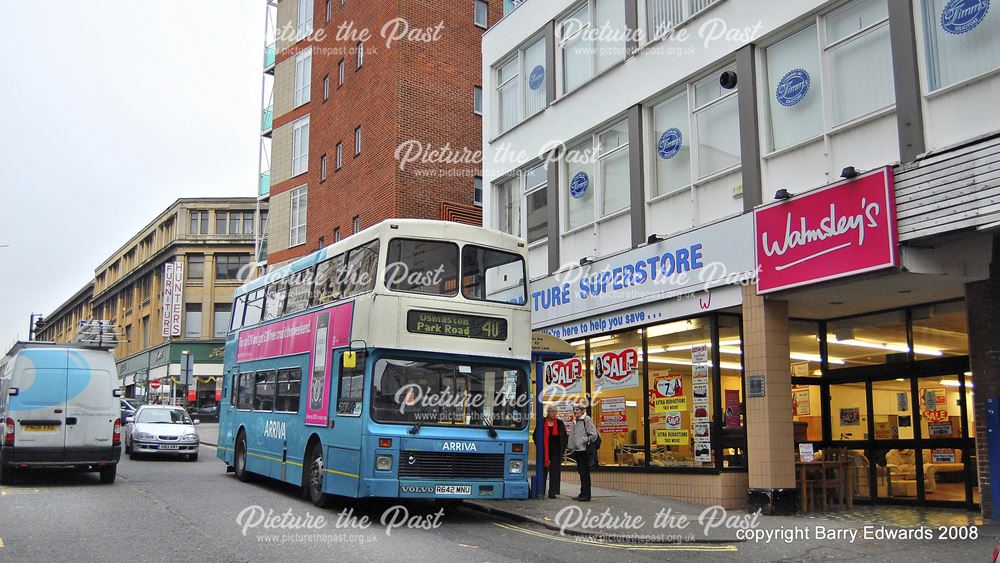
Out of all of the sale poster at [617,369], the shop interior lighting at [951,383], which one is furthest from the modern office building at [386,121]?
the shop interior lighting at [951,383]

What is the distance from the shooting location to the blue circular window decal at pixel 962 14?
37.9ft

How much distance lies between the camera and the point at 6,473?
55.6 ft

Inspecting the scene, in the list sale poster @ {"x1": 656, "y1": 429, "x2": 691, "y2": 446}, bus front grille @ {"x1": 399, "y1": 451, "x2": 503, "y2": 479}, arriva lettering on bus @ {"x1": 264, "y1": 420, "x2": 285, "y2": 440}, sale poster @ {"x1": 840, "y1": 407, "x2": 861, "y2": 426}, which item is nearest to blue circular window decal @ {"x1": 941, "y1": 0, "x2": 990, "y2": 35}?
sale poster @ {"x1": 840, "y1": 407, "x2": 861, "y2": 426}

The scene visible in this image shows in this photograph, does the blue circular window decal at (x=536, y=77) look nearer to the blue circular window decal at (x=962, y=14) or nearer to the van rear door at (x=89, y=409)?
the blue circular window decal at (x=962, y=14)

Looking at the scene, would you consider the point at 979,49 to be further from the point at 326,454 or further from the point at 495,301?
the point at 326,454

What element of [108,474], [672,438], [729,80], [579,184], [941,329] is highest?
[729,80]

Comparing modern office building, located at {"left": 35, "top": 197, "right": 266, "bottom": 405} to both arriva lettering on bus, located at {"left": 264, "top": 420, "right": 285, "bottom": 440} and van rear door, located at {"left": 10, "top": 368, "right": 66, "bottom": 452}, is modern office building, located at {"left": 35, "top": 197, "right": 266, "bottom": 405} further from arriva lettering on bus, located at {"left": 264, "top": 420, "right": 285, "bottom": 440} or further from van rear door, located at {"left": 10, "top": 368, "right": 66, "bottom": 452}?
arriva lettering on bus, located at {"left": 264, "top": 420, "right": 285, "bottom": 440}

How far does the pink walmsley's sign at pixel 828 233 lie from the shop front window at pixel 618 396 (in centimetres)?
396

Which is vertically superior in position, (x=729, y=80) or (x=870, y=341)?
(x=729, y=80)

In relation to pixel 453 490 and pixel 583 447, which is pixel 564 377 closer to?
pixel 583 447

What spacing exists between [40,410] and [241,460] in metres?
3.92

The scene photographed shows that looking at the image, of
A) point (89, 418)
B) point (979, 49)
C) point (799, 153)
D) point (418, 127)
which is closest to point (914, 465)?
point (799, 153)

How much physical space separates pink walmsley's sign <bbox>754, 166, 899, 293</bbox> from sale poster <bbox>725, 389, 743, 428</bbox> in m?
2.12

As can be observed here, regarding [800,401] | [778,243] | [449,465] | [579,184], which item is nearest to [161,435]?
[579,184]
